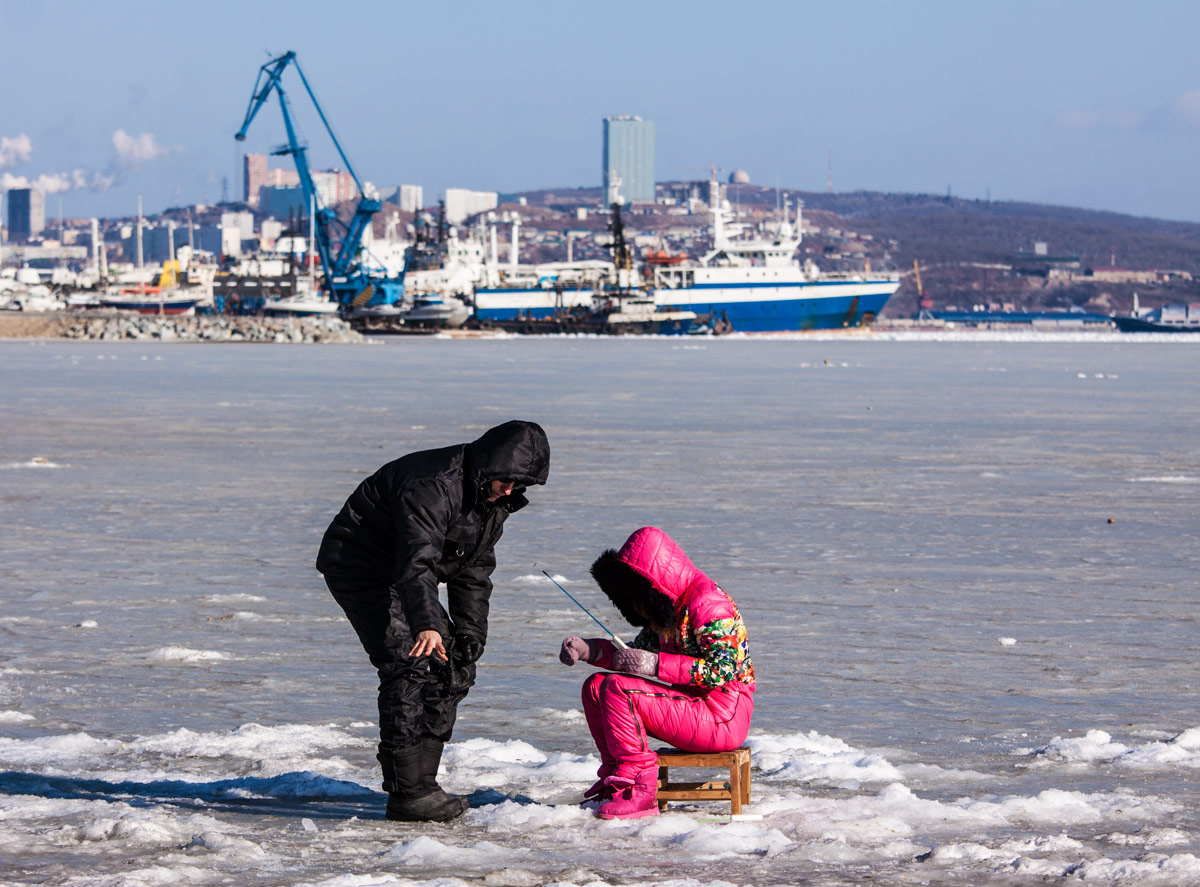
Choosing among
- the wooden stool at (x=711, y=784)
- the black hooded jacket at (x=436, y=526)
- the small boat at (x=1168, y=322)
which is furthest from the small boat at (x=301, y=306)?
the wooden stool at (x=711, y=784)

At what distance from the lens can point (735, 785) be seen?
4.23m

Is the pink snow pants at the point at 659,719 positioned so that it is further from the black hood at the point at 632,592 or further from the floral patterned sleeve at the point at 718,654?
the black hood at the point at 632,592

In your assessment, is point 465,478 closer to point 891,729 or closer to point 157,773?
point 157,773

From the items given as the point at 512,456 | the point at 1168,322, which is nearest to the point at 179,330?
the point at 512,456

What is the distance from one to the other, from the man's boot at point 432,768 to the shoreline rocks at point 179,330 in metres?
62.6

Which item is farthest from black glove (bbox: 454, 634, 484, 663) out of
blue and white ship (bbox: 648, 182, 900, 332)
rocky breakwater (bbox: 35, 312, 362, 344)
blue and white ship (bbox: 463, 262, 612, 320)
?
blue and white ship (bbox: 648, 182, 900, 332)

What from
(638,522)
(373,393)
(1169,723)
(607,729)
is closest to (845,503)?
(638,522)

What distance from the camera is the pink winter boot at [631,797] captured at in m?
4.25

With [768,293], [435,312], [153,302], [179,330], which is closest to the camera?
[179,330]

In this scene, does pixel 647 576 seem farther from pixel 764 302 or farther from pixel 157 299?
pixel 157 299

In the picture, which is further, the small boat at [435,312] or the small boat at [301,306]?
the small boat at [301,306]

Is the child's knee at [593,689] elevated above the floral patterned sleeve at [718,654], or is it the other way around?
the floral patterned sleeve at [718,654]

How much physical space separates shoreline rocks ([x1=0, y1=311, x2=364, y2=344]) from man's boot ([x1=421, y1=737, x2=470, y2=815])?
6259 cm

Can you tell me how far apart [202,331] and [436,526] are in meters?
68.2
